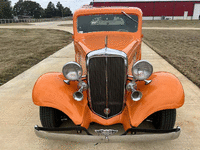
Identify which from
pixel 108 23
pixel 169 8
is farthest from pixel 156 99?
pixel 169 8

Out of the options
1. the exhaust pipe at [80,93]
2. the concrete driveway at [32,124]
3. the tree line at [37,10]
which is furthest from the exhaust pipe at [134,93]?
the tree line at [37,10]

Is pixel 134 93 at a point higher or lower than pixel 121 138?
higher

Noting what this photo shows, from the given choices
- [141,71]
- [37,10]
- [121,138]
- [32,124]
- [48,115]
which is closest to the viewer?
[121,138]

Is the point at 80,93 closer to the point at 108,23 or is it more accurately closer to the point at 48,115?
the point at 48,115

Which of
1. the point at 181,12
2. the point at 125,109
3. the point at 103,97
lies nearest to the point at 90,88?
the point at 103,97

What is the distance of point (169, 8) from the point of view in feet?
113

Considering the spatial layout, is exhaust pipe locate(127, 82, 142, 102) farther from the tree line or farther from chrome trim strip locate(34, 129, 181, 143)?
the tree line

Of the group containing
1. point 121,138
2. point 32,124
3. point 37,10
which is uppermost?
point 37,10

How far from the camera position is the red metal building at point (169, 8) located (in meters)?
34.0

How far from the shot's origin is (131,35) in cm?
335

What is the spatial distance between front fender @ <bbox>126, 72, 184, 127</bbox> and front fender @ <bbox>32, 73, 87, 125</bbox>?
645 millimetres

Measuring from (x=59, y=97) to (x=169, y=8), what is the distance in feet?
123

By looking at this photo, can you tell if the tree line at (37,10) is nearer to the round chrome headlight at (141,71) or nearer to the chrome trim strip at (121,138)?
the round chrome headlight at (141,71)

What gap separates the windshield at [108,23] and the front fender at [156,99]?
1423mm
